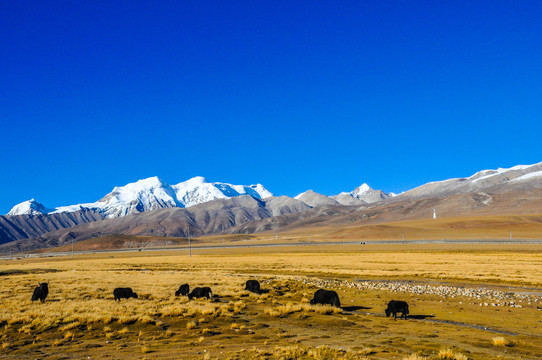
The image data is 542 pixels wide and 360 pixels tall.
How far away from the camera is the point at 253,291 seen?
31172 millimetres

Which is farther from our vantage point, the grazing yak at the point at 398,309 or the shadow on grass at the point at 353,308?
the shadow on grass at the point at 353,308

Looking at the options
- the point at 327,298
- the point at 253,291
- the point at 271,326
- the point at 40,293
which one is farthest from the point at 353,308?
the point at 40,293

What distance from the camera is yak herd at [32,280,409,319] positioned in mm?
21359

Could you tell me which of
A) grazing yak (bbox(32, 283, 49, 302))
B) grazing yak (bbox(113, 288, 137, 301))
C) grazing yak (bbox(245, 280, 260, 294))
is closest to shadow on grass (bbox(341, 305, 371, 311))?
grazing yak (bbox(245, 280, 260, 294))

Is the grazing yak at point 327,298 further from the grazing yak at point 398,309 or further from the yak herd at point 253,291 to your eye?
the grazing yak at point 398,309

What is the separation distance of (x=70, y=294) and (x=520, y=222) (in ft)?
662

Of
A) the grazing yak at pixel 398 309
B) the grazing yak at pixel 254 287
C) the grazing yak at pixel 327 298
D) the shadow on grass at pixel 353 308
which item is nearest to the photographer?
the grazing yak at pixel 398 309

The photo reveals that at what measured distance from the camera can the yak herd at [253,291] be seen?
21.4 meters

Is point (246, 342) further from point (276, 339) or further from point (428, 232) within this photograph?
point (428, 232)

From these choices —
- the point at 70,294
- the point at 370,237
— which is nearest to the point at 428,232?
the point at 370,237

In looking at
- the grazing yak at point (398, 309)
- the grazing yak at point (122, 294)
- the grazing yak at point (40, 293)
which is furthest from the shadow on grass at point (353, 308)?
the grazing yak at point (40, 293)

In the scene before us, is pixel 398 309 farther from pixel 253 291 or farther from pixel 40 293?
pixel 40 293

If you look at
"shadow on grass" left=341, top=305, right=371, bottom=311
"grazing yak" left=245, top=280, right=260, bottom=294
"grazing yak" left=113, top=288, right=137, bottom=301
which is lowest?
"shadow on grass" left=341, top=305, right=371, bottom=311

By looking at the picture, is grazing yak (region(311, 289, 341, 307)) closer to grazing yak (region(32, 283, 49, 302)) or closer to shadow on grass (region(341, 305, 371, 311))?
shadow on grass (region(341, 305, 371, 311))
